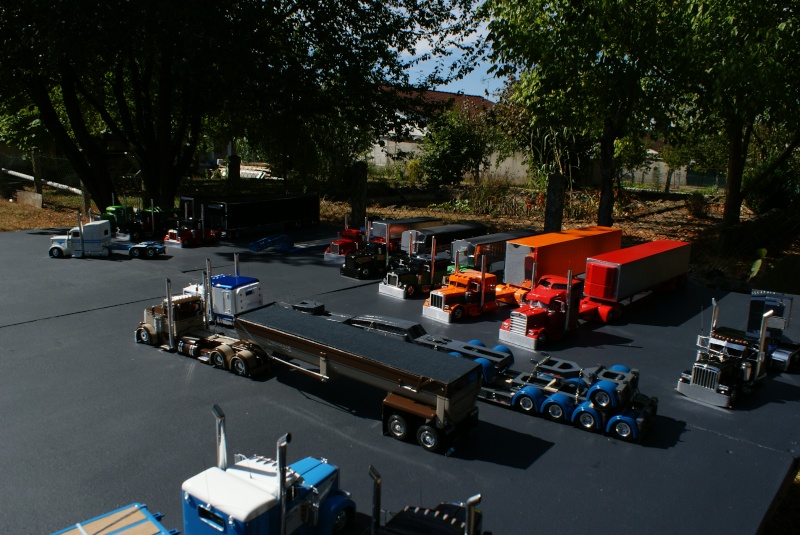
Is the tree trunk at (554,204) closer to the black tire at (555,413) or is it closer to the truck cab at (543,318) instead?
the truck cab at (543,318)

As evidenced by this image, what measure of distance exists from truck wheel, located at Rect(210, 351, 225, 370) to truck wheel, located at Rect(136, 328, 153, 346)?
208 centimetres

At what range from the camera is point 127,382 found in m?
12.1

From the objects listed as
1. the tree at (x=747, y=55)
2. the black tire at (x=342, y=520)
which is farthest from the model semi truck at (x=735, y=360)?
the tree at (x=747, y=55)

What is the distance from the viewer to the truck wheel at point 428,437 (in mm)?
9562

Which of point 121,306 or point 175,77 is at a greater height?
point 175,77

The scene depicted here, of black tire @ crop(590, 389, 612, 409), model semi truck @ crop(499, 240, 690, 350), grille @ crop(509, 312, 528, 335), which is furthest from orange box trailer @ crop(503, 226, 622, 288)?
black tire @ crop(590, 389, 612, 409)

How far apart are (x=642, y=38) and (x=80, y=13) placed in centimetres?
2052

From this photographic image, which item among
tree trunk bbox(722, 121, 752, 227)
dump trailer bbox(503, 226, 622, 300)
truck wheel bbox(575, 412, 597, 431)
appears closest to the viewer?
truck wheel bbox(575, 412, 597, 431)

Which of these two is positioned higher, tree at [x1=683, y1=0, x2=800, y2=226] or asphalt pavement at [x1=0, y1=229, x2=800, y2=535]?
tree at [x1=683, y1=0, x2=800, y2=226]

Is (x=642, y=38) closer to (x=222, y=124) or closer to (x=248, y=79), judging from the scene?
(x=248, y=79)

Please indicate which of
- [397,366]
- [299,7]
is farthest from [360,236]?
[397,366]

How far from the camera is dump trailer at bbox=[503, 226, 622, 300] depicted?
59.9 ft

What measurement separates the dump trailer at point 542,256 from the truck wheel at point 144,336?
1001 cm

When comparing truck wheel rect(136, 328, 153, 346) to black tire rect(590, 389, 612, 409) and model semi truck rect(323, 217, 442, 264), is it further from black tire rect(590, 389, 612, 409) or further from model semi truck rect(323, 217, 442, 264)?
model semi truck rect(323, 217, 442, 264)
